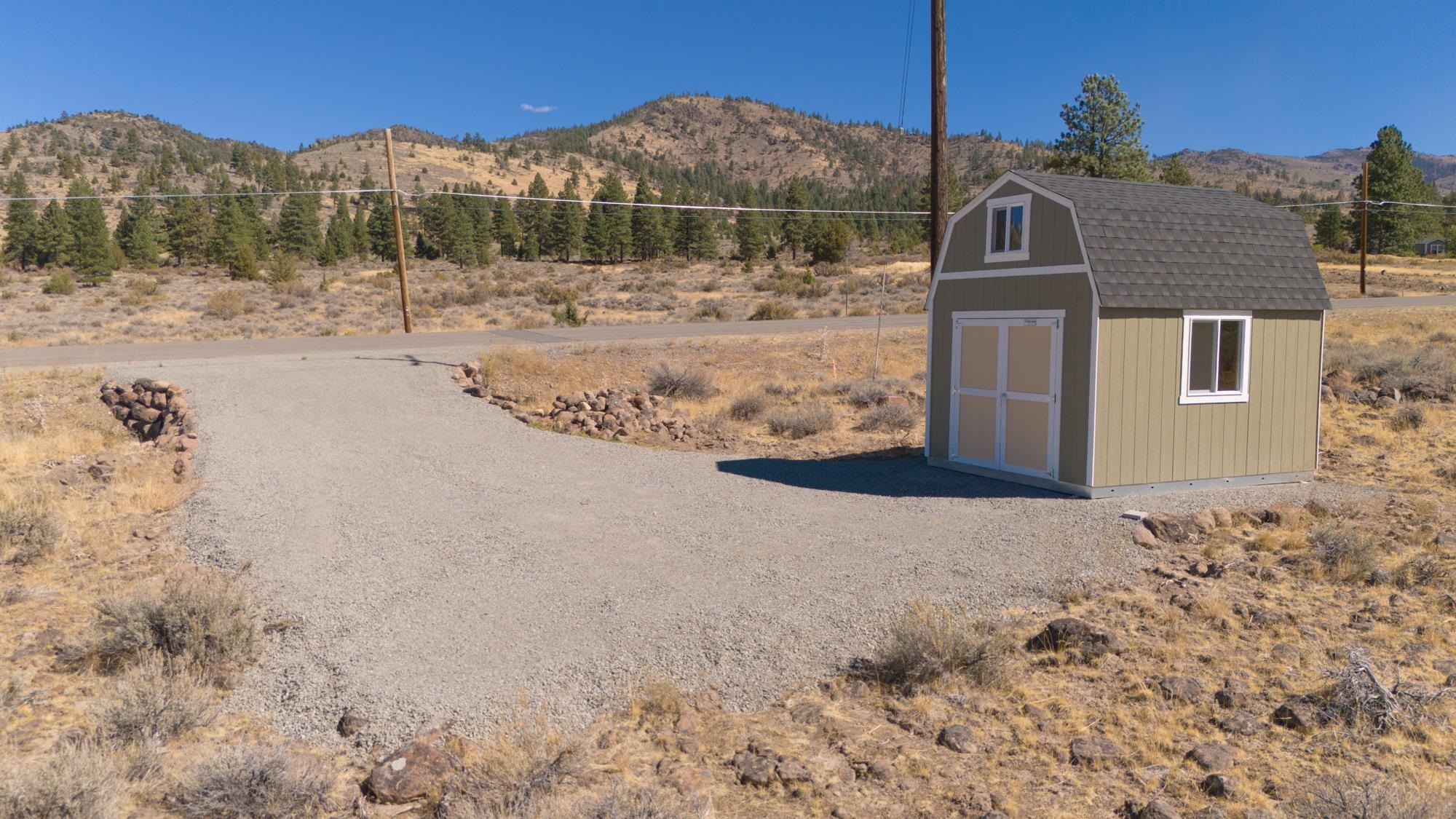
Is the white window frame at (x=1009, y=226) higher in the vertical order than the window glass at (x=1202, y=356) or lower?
higher

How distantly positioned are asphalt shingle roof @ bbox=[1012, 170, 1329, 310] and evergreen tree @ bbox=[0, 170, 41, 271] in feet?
229

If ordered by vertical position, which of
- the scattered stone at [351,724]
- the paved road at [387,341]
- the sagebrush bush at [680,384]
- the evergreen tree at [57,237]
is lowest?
the scattered stone at [351,724]

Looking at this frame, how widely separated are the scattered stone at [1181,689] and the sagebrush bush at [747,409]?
11543 mm

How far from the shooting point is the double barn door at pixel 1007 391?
1039cm

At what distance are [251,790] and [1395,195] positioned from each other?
239 feet

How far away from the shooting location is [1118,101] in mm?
43062

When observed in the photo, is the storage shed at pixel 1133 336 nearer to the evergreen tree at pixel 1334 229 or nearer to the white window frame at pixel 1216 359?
the white window frame at pixel 1216 359

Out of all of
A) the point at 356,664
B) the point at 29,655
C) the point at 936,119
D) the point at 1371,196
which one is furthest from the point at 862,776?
the point at 1371,196

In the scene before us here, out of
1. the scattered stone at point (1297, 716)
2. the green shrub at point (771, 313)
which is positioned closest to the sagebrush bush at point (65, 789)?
the scattered stone at point (1297, 716)

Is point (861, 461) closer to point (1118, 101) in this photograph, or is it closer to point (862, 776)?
point (862, 776)

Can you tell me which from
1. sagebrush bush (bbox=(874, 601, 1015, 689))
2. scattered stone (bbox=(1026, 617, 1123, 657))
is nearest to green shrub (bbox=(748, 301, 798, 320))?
scattered stone (bbox=(1026, 617, 1123, 657))

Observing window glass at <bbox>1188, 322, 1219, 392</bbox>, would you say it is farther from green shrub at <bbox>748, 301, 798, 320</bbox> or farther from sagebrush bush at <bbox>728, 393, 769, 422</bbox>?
green shrub at <bbox>748, 301, 798, 320</bbox>

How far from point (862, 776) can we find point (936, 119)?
12.1m

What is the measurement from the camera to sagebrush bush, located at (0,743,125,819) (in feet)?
12.7
